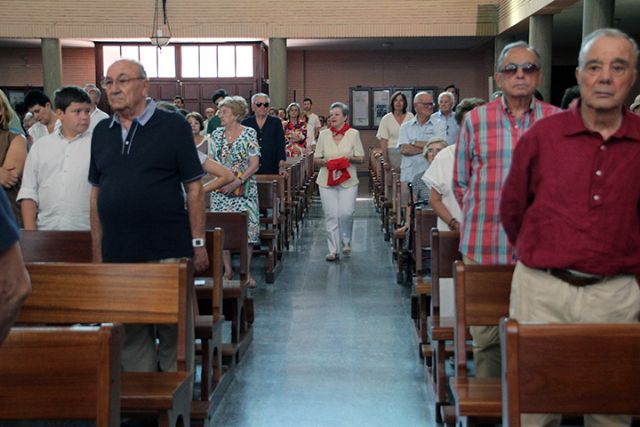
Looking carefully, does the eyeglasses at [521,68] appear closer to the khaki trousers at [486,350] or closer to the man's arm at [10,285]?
the khaki trousers at [486,350]

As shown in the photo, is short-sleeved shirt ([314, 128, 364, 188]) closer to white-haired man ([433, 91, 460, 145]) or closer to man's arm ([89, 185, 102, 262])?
white-haired man ([433, 91, 460, 145])

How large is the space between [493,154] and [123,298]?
169cm

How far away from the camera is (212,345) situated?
4906 mm

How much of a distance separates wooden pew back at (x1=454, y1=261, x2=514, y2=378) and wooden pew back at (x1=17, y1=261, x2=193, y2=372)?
1113 millimetres

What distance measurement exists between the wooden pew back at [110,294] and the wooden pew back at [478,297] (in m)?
→ 1.11

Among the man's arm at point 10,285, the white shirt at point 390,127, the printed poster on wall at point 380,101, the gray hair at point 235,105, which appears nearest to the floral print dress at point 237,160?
the gray hair at point 235,105

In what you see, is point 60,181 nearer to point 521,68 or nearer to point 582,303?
point 521,68

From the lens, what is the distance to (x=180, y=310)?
3.63 m

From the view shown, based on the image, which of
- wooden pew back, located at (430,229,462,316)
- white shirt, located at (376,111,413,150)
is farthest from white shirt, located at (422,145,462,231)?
white shirt, located at (376,111,413,150)

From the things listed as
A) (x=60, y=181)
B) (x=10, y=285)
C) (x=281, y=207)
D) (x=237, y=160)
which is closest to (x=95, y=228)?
(x=60, y=181)

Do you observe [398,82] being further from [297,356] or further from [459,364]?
[459,364]

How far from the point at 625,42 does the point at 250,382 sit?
10.6ft

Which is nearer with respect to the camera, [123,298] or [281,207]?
[123,298]

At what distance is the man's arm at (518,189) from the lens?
3.08 metres
